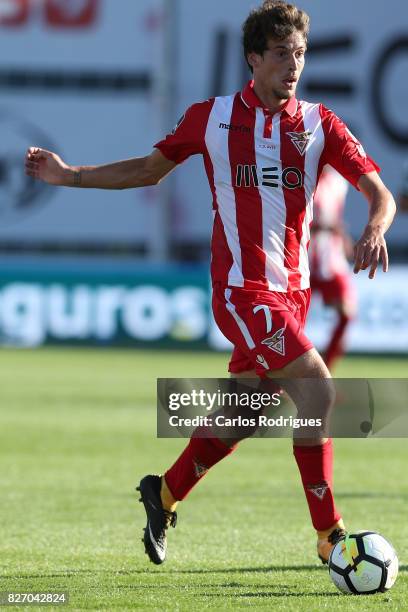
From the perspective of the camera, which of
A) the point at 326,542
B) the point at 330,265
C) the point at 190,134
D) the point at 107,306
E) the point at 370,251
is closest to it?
the point at 370,251

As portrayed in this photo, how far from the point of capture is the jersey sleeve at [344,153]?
18.2 feet

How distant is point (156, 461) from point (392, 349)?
9817mm

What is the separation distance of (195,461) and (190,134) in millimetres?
1358

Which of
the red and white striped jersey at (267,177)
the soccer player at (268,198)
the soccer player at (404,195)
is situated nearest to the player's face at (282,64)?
the soccer player at (268,198)

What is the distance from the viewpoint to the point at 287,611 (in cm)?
484

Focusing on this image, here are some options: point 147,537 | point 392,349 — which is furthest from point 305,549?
point 392,349

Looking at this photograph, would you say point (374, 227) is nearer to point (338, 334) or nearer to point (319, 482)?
point (319, 482)

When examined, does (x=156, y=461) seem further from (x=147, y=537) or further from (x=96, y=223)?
(x=96, y=223)

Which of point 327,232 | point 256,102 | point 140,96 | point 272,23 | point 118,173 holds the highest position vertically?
point 272,23

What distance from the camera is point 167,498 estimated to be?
6016 mm

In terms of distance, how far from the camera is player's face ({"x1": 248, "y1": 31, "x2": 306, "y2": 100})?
18.3 ft

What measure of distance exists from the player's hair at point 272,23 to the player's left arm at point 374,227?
65 centimetres

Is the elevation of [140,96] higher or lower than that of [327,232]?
higher

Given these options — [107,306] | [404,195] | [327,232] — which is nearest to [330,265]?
[327,232]
